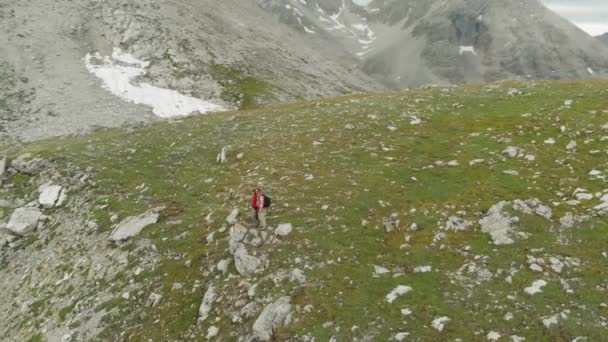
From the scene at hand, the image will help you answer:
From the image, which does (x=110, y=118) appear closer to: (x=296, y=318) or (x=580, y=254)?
(x=296, y=318)

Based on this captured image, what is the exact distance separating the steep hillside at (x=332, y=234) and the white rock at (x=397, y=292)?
70mm

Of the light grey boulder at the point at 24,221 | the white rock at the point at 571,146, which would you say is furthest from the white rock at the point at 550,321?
the light grey boulder at the point at 24,221

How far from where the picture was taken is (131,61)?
94188 mm

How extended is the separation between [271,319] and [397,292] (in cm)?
444

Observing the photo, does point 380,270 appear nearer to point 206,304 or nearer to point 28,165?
point 206,304

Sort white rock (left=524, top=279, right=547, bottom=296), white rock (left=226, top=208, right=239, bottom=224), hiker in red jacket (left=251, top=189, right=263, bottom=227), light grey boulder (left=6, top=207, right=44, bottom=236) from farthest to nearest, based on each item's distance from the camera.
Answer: light grey boulder (left=6, top=207, right=44, bottom=236)
white rock (left=226, top=208, right=239, bottom=224)
hiker in red jacket (left=251, top=189, right=263, bottom=227)
white rock (left=524, top=279, right=547, bottom=296)

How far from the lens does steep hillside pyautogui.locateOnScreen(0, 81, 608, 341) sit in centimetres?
1403

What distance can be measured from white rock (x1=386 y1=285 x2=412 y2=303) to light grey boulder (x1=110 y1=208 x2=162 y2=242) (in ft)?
42.2

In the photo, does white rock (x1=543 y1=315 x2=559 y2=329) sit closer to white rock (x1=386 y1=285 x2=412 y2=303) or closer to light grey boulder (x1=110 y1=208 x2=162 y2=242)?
white rock (x1=386 y1=285 x2=412 y2=303)

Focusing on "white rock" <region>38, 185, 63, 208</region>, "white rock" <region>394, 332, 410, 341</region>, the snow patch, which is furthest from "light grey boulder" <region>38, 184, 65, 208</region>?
the snow patch

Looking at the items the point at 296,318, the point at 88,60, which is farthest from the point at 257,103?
the point at 296,318

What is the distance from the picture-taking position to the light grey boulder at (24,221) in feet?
78.2

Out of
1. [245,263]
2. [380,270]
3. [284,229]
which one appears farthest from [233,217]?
[380,270]

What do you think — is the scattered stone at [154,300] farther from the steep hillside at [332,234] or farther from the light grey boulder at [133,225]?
the light grey boulder at [133,225]
